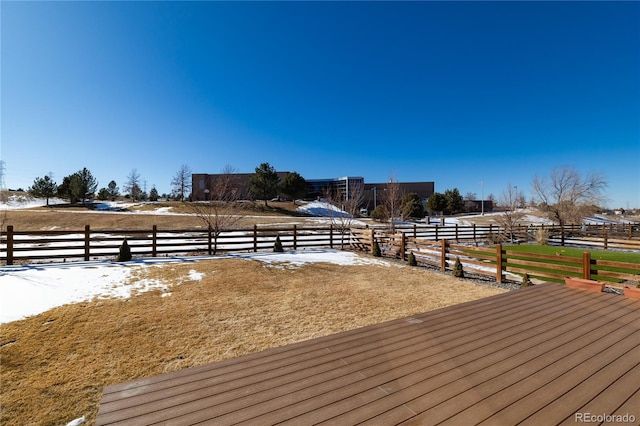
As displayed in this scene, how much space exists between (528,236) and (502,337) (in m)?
22.3

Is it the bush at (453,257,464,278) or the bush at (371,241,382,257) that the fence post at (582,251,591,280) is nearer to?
the bush at (453,257,464,278)

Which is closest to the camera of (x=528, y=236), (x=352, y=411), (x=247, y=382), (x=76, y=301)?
(x=352, y=411)

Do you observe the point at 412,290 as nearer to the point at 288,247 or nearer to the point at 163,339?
the point at 163,339

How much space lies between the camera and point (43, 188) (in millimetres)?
41781

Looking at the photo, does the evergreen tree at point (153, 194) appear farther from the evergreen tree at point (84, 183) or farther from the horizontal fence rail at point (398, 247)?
the horizontal fence rail at point (398, 247)

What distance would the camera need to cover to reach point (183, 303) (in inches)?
229

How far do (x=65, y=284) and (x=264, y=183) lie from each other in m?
37.2

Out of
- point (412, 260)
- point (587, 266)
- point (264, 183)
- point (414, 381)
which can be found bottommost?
point (412, 260)

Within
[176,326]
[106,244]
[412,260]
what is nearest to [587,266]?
[412,260]

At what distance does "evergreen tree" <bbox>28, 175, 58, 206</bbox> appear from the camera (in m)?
41.6

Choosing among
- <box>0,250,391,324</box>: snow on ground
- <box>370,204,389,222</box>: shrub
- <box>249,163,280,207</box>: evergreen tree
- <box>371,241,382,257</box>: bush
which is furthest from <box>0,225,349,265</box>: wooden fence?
<box>249,163,280,207</box>: evergreen tree

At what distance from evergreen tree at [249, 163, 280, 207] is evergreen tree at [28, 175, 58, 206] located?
31199mm

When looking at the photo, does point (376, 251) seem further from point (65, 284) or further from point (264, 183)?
point (264, 183)

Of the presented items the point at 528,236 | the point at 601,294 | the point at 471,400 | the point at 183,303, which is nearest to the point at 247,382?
the point at 471,400
